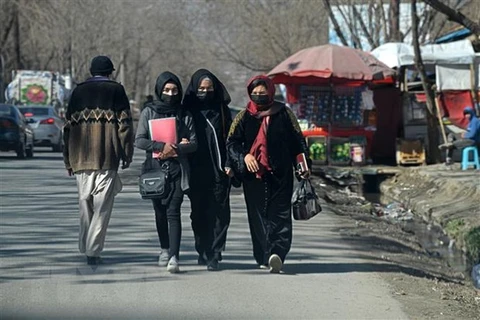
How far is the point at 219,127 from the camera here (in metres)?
9.95

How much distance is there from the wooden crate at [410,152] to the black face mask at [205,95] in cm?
1786

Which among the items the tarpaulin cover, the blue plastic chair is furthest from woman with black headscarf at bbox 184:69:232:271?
the tarpaulin cover

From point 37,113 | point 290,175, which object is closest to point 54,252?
point 290,175

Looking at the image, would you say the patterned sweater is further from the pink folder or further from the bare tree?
the bare tree

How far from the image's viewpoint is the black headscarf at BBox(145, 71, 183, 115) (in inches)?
376

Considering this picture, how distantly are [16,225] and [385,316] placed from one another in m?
6.20

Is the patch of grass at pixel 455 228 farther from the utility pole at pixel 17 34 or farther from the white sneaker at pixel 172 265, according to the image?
the utility pole at pixel 17 34

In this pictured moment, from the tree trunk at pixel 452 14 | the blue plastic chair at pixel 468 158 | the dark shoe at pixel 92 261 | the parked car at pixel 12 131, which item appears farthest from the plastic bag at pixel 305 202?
the parked car at pixel 12 131

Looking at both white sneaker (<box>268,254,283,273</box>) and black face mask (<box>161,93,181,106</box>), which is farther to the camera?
white sneaker (<box>268,254,283,273</box>)

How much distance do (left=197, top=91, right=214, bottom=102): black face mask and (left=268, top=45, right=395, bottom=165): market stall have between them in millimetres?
16211

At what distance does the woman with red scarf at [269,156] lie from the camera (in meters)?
9.70

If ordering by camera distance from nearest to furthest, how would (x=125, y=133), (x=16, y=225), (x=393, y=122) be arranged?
(x=125, y=133) < (x=16, y=225) < (x=393, y=122)

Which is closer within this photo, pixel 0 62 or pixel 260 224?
pixel 260 224

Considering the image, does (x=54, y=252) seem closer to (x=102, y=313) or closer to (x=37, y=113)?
(x=102, y=313)
